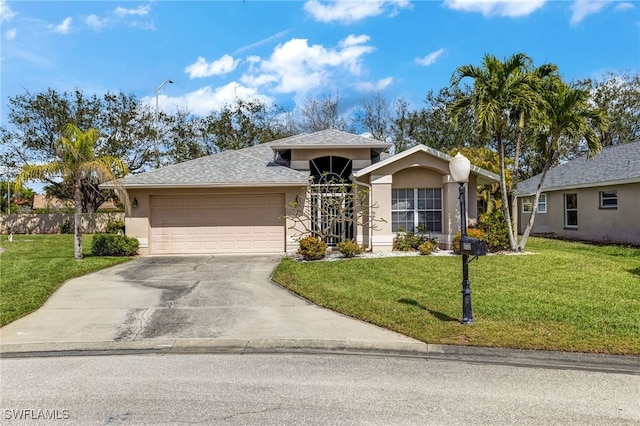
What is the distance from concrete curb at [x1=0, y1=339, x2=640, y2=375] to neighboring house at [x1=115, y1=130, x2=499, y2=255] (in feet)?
29.9

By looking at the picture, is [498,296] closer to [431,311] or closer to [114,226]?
[431,311]

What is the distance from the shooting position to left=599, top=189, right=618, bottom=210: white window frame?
59.0 feet

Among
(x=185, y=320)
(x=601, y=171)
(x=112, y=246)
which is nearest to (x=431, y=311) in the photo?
(x=185, y=320)

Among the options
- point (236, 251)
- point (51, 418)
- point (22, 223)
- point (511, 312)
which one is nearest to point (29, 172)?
point (236, 251)

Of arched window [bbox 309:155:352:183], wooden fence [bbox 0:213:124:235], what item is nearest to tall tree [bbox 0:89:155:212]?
wooden fence [bbox 0:213:124:235]

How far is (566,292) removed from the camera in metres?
8.66

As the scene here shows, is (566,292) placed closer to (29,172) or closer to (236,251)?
(236,251)

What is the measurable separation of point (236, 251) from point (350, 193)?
195 inches

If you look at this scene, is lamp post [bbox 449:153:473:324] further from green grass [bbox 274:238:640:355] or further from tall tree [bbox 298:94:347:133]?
tall tree [bbox 298:94:347:133]

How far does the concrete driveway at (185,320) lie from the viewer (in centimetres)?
625

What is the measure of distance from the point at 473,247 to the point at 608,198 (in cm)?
1568

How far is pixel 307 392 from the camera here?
4543mm

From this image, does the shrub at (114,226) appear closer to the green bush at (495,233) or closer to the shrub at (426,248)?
the shrub at (426,248)

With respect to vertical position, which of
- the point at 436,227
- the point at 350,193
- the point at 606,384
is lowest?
the point at 606,384
